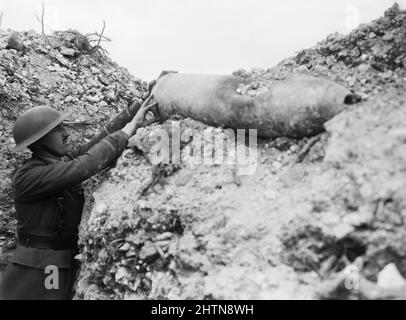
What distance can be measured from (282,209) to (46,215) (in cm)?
194

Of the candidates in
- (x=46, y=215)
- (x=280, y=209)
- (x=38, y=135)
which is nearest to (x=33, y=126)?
(x=38, y=135)

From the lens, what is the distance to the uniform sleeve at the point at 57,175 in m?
3.27

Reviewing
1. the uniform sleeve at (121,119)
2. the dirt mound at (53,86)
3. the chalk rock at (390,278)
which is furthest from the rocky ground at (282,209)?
the dirt mound at (53,86)

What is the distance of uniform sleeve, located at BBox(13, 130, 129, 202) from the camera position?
3.27 m

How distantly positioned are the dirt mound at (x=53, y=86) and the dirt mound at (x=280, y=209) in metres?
1.69

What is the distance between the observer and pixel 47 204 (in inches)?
135

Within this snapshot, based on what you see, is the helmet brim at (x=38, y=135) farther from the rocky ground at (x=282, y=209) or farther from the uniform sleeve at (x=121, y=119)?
the rocky ground at (x=282, y=209)

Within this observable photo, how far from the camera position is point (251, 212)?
2588 millimetres
